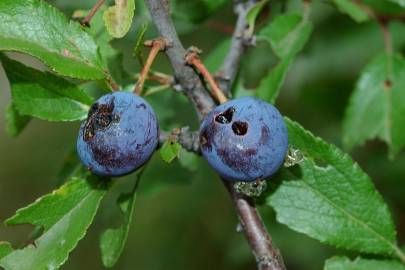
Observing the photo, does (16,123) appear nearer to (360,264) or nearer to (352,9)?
(360,264)

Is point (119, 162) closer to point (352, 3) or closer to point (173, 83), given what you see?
point (173, 83)

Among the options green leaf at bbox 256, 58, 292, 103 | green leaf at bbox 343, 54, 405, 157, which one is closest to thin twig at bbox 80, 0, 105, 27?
green leaf at bbox 256, 58, 292, 103

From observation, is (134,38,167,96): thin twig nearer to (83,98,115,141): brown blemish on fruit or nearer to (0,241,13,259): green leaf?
(83,98,115,141): brown blemish on fruit

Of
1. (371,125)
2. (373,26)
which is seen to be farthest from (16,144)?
(371,125)

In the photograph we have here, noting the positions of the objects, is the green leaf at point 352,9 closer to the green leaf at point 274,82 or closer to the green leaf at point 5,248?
the green leaf at point 274,82

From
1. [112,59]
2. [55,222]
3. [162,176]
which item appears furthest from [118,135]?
[162,176]

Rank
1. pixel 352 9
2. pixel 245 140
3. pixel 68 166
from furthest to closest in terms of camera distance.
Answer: pixel 352 9
pixel 68 166
pixel 245 140
